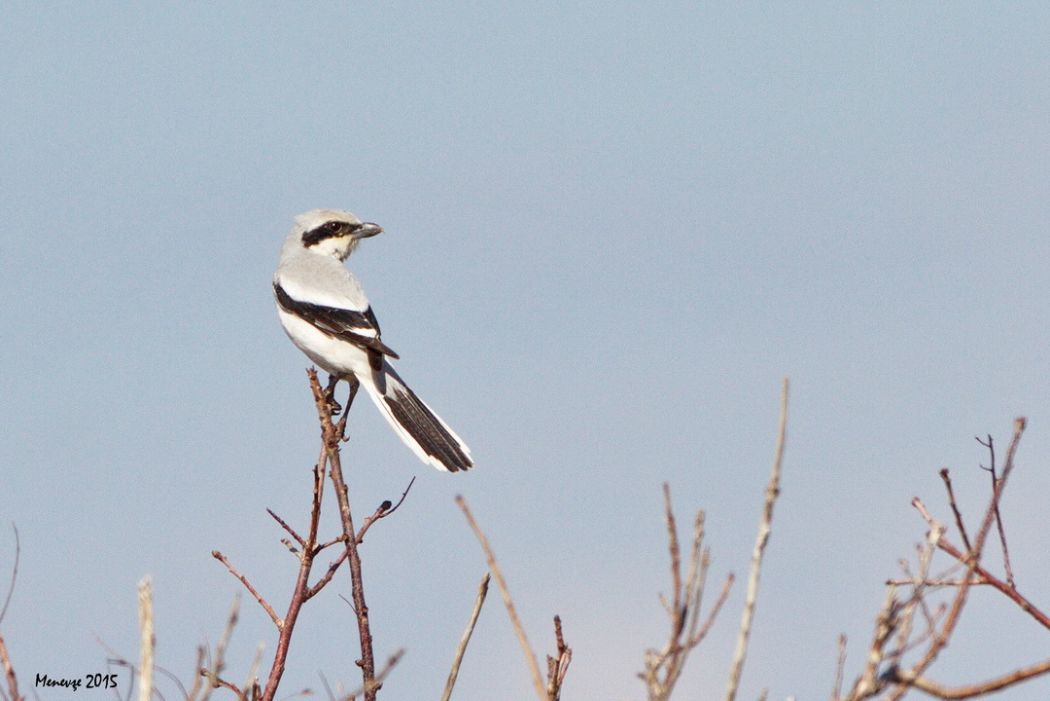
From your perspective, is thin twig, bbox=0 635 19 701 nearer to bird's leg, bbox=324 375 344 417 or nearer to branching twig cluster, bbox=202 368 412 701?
branching twig cluster, bbox=202 368 412 701

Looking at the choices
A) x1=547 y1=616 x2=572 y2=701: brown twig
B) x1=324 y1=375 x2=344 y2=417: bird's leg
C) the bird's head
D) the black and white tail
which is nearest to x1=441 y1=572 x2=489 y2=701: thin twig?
x1=547 y1=616 x2=572 y2=701: brown twig

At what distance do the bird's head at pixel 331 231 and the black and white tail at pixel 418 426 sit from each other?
1.44 m

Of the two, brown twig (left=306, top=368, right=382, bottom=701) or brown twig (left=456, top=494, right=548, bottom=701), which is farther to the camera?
brown twig (left=306, top=368, right=382, bottom=701)

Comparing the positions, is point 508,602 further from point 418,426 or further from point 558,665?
point 418,426

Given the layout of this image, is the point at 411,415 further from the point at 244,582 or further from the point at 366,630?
the point at 366,630

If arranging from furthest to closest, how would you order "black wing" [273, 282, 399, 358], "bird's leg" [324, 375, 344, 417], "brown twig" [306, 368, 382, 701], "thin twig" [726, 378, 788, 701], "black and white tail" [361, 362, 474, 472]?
"black wing" [273, 282, 399, 358]
"black and white tail" [361, 362, 474, 472]
"bird's leg" [324, 375, 344, 417]
"brown twig" [306, 368, 382, 701]
"thin twig" [726, 378, 788, 701]

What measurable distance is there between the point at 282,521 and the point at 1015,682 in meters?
2.79

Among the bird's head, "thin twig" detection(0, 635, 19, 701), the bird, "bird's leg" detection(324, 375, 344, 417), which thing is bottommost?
"thin twig" detection(0, 635, 19, 701)

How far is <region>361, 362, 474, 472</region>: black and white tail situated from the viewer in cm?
661

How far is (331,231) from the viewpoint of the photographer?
27.1 ft

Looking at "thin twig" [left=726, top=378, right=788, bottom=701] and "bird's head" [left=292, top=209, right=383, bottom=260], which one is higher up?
"bird's head" [left=292, top=209, right=383, bottom=260]

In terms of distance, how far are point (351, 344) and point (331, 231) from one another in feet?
4.77

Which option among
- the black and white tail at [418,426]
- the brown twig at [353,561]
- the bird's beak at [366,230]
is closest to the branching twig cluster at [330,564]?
the brown twig at [353,561]

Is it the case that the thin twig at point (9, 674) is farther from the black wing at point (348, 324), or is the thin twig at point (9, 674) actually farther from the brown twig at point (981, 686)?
the black wing at point (348, 324)
